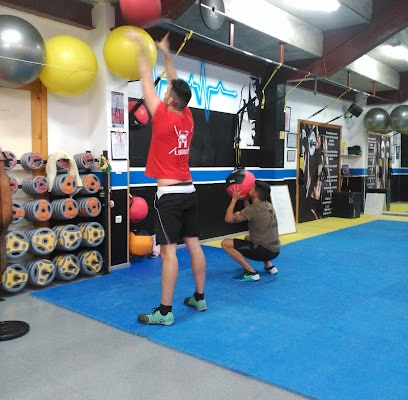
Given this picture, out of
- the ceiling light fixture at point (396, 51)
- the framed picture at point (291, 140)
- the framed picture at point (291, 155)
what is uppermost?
the ceiling light fixture at point (396, 51)

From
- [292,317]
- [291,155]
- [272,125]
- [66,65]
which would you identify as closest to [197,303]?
[292,317]

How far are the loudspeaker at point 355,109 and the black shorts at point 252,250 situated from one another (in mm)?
5811

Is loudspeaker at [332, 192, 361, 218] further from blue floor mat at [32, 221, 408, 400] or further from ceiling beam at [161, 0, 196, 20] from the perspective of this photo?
ceiling beam at [161, 0, 196, 20]

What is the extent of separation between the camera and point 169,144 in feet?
9.69

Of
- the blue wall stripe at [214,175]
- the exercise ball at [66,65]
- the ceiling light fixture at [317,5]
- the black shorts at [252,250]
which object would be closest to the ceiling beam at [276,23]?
the ceiling light fixture at [317,5]

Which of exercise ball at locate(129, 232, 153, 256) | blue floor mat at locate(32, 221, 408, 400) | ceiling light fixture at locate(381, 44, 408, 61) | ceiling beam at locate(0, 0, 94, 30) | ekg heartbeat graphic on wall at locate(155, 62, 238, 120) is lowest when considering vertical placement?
blue floor mat at locate(32, 221, 408, 400)

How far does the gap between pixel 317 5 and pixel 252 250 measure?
3076 millimetres

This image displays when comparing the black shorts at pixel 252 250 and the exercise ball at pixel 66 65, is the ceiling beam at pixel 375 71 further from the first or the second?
the exercise ball at pixel 66 65

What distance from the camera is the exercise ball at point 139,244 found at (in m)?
4.71

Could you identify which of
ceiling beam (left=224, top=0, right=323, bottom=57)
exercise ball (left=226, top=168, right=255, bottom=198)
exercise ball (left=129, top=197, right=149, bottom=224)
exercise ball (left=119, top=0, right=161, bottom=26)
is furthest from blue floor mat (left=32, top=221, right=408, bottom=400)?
ceiling beam (left=224, top=0, right=323, bottom=57)

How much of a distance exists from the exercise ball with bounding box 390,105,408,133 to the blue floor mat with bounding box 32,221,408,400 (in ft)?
13.8

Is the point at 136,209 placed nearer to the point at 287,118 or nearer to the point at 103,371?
the point at 103,371

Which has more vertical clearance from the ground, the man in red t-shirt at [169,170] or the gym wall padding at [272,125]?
the gym wall padding at [272,125]

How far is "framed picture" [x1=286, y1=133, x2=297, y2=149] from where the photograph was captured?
768 centimetres
